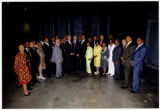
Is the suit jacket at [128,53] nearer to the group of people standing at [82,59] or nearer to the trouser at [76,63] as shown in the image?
the group of people standing at [82,59]

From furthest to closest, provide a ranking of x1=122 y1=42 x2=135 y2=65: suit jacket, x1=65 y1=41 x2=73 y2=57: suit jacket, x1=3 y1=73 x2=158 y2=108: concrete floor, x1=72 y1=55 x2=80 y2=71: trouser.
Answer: x1=72 y1=55 x2=80 y2=71: trouser → x1=65 y1=41 x2=73 y2=57: suit jacket → x1=122 y1=42 x2=135 y2=65: suit jacket → x1=3 y1=73 x2=158 y2=108: concrete floor

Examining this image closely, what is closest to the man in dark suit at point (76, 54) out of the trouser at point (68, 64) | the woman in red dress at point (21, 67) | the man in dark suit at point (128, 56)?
the trouser at point (68, 64)

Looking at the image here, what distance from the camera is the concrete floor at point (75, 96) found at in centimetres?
379

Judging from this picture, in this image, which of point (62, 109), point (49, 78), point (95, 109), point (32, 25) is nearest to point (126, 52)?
point (95, 109)

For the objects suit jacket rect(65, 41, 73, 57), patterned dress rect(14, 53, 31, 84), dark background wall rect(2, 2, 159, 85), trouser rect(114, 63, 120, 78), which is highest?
dark background wall rect(2, 2, 159, 85)

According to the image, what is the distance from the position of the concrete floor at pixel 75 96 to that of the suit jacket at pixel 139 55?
1.06 metres

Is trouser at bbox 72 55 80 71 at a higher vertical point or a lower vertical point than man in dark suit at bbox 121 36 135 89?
lower

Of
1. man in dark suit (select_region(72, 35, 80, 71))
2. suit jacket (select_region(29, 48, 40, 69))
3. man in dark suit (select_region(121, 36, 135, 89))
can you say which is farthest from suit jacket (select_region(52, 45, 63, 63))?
man in dark suit (select_region(121, 36, 135, 89))

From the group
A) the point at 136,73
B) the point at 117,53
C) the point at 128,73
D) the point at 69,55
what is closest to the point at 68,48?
the point at 69,55

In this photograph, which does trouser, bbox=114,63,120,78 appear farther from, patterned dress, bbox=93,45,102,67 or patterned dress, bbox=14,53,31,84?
patterned dress, bbox=14,53,31,84

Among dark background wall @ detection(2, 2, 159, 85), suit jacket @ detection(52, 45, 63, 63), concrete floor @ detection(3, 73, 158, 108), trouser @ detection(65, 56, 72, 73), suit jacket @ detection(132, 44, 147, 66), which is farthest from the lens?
dark background wall @ detection(2, 2, 159, 85)

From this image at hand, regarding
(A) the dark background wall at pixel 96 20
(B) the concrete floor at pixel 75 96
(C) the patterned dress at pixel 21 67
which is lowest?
(B) the concrete floor at pixel 75 96

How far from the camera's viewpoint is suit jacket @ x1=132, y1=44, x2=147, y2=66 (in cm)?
401

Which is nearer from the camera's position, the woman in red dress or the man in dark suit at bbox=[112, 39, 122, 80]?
the woman in red dress
